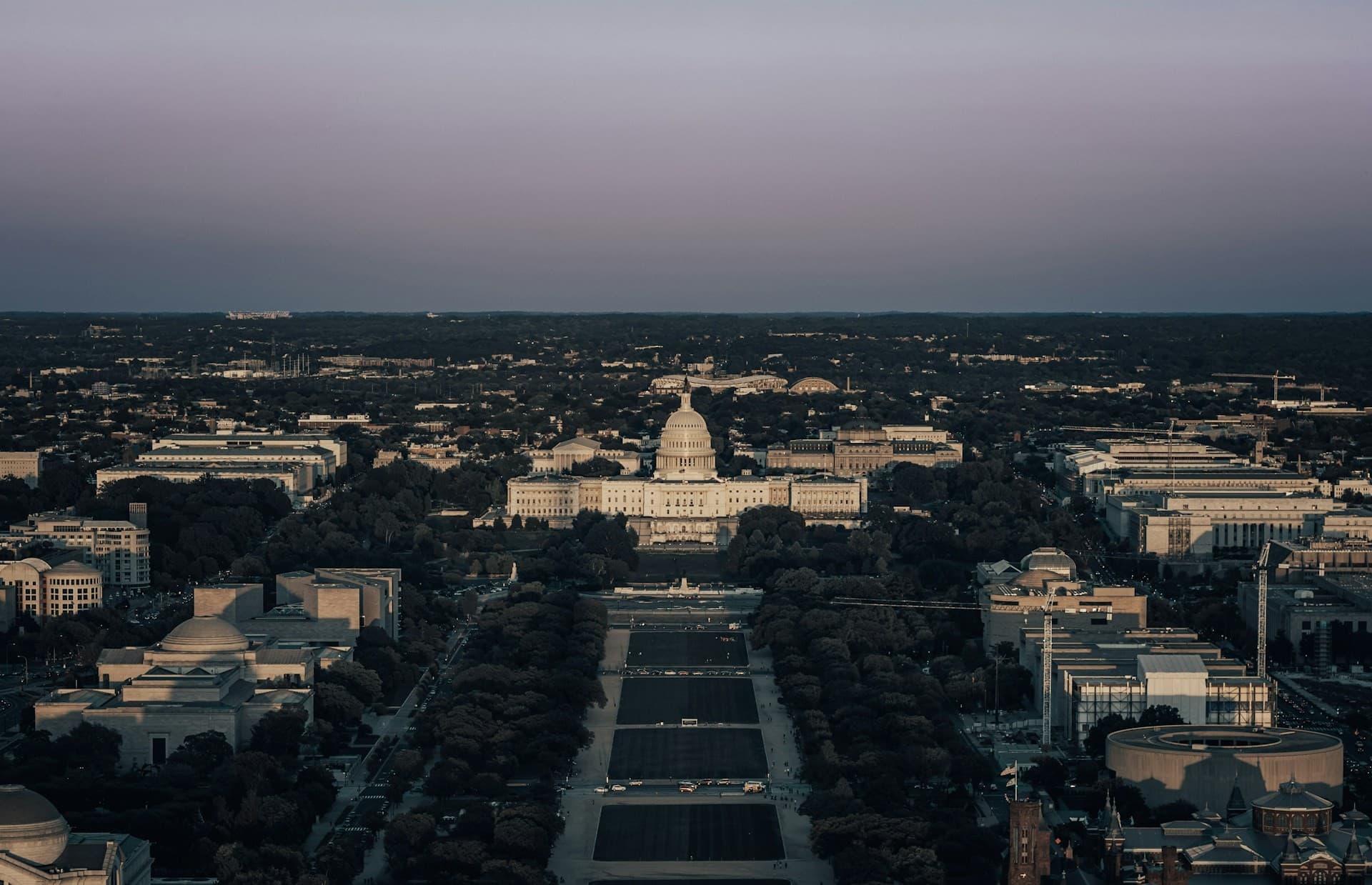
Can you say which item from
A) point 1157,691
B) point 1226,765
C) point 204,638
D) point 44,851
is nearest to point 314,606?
point 204,638

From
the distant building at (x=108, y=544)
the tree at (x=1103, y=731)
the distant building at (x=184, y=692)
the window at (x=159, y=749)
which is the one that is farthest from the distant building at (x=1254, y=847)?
the distant building at (x=108, y=544)

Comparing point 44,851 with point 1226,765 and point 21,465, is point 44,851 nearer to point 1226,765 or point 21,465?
point 1226,765

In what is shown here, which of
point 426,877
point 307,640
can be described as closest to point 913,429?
point 307,640

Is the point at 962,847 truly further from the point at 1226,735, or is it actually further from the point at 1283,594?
the point at 1283,594

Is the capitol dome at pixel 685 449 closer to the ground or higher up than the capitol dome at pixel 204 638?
higher up

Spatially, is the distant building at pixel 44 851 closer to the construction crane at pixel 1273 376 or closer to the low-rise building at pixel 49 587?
the low-rise building at pixel 49 587

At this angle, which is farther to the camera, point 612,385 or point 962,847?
point 612,385
